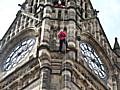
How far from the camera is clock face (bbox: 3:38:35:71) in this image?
4069 cm

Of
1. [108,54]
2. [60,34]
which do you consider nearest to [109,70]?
[108,54]

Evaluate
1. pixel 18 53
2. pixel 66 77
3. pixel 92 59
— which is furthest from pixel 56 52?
pixel 18 53

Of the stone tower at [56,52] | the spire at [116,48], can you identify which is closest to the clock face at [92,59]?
the stone tower at [56,52]

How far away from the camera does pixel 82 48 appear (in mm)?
41062

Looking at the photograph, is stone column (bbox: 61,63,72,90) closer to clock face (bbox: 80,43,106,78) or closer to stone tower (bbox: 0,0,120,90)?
stone tower (bbox: 0,0,120,90)

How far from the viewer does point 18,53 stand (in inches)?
1639

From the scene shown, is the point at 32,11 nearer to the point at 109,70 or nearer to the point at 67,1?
the point at 67,1

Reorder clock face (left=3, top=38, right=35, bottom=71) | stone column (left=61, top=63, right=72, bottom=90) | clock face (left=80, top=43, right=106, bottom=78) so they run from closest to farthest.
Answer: stone column (left=61, top=63, right=72, bottom=90), clock face (left=80, top=43, right=106, bottom=78), clock face (left=3, top=38, right=35, bottom=71)

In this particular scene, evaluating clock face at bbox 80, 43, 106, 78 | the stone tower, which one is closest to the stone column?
the stone tower

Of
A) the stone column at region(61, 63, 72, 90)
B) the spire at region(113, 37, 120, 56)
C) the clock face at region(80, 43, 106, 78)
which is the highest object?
the spire at region(113, 37, 120, 56)

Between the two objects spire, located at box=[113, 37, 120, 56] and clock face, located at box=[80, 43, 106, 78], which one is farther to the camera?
spire, located at box=[113, 37, 120, 56]

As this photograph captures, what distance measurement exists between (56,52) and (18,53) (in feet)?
12.3

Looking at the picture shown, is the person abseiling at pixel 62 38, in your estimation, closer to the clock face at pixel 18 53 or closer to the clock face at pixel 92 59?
the clock face at pixel 92 59

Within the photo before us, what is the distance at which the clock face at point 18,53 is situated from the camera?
1602 inches
